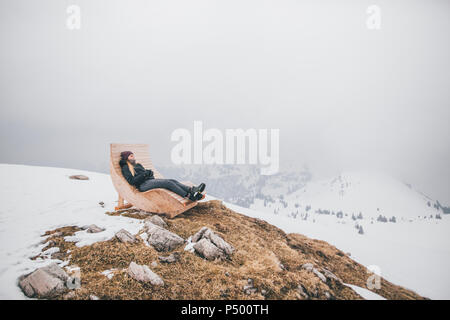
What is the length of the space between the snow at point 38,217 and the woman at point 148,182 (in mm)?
1188

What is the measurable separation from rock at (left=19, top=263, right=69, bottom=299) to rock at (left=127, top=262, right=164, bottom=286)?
1083 mm

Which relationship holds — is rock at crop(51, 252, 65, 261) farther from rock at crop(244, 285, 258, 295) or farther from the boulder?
rock at crop(244, 285, 258, 295)

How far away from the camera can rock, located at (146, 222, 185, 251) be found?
16.5 feet

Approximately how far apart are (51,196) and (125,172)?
3782mm

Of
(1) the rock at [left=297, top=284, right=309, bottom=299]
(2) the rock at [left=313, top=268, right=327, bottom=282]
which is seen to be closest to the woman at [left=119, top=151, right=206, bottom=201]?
(1) the rock at [left=297, top=284, right=309, bottom=299]

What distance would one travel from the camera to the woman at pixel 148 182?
6.58 m

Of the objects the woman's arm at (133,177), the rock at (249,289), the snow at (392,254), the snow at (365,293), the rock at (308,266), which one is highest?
the woman's arm at (133,177)

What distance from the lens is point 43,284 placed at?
135 inches

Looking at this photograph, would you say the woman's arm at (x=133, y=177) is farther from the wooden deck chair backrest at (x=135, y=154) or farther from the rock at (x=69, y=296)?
the rock at (x=69, y=296)

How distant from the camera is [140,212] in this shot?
6914mm

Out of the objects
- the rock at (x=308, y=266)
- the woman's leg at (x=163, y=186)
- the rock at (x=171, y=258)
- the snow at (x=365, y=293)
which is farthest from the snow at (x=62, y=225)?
the rock at (x=308, y=266)

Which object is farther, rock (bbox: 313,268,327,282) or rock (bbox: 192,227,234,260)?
rock (bbox: 192,227,234,260)
